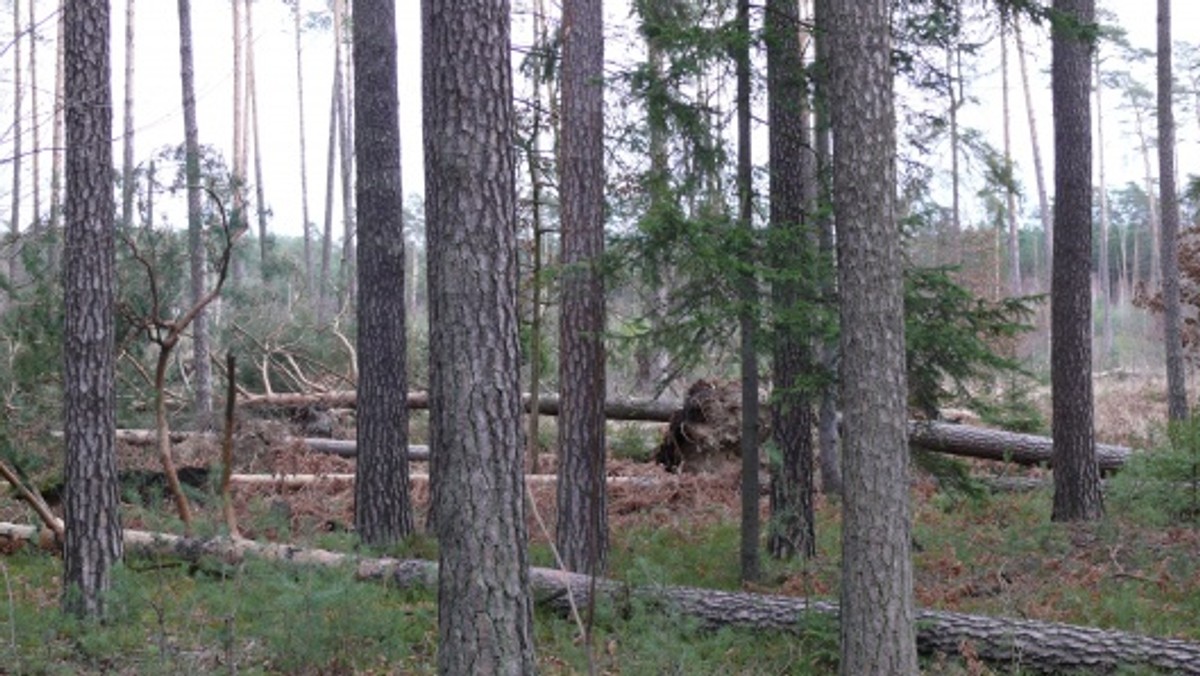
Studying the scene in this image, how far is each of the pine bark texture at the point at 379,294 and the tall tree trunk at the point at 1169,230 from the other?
465 inches

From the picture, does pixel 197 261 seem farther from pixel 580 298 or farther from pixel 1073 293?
pixel 1073 293

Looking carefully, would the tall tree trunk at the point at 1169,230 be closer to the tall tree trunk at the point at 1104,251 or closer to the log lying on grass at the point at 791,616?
the log lying on grass at the point at 791,616

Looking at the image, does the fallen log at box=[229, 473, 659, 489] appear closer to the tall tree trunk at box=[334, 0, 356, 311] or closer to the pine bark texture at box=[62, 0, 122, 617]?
the pine bark texture at box=[62, 0, 122, 617]

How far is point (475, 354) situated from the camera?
19.0ft

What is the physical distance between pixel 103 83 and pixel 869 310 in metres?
5.39

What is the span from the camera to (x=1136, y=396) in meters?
23.6

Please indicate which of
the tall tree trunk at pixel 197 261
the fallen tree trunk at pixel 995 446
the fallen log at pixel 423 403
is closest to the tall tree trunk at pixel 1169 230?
the fallen tree trunk at pixel 995 446

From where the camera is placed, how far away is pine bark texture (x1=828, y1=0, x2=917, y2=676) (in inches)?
287

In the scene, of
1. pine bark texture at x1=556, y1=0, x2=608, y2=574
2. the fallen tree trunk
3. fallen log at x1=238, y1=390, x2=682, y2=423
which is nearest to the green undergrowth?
pine bark texture at x1=556, y1=0, x2=608, y2=574

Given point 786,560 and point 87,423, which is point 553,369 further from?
point 87,423

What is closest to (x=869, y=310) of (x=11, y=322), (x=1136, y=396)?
(x=11, y=322)

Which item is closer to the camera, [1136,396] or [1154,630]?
[1154,630]

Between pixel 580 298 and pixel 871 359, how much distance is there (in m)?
3.14

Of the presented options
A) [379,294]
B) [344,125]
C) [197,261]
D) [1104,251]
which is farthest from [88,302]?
[1104,251]
